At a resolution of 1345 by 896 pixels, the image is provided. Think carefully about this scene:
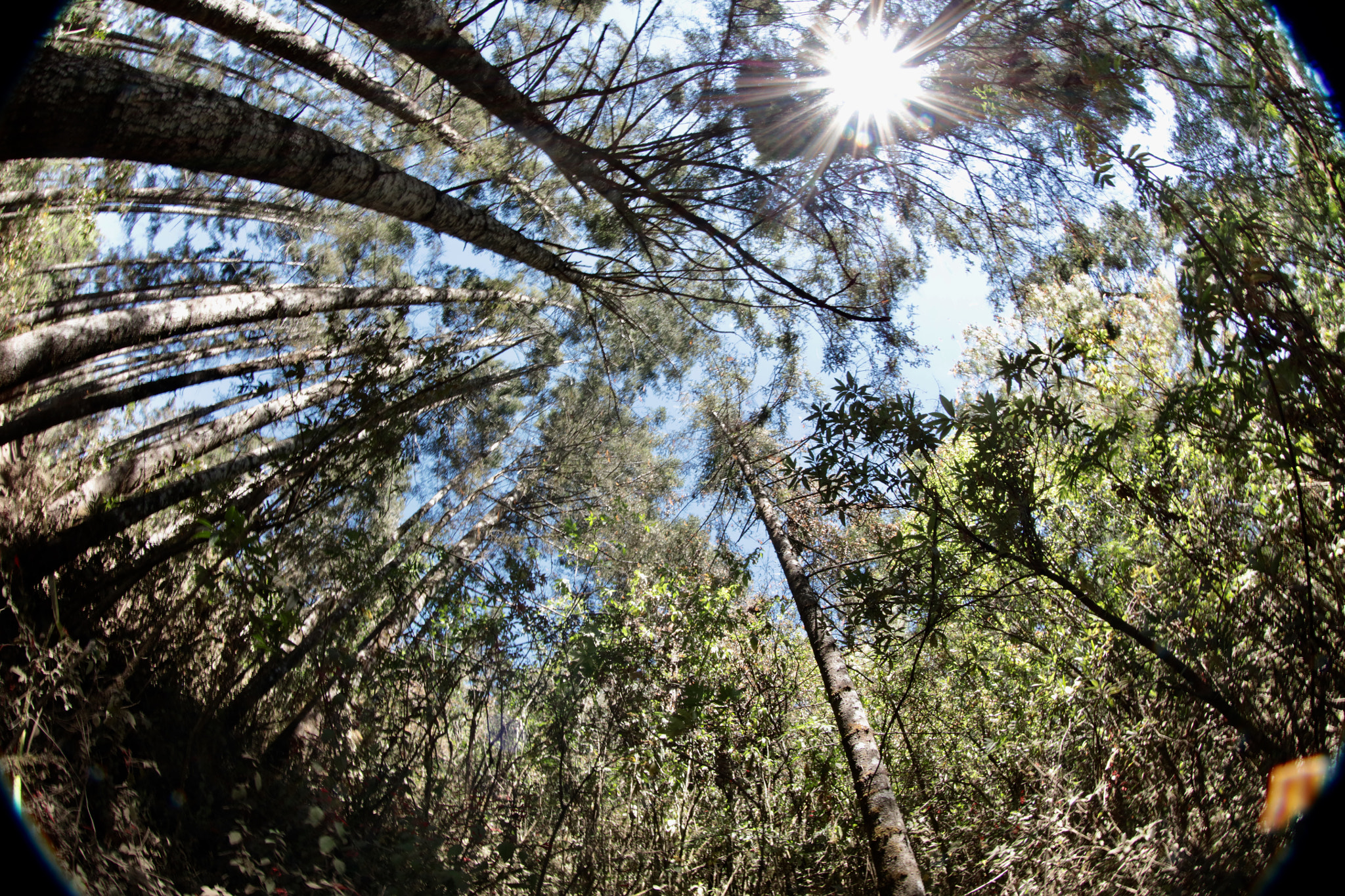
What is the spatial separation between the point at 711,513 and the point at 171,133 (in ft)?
17.8

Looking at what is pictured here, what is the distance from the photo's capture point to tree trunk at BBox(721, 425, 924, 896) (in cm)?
292

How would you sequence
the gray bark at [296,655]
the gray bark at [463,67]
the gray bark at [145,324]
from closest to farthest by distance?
the gray bark at [463,67] → the gray bark at [145,324] → the gray bark at [296,655]

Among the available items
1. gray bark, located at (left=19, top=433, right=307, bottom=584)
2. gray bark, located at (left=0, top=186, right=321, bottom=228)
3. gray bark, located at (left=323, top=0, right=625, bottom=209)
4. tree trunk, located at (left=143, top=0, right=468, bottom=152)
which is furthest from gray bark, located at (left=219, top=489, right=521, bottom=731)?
gray bark, located at (left=0, top=186, right=321, bottom=228)

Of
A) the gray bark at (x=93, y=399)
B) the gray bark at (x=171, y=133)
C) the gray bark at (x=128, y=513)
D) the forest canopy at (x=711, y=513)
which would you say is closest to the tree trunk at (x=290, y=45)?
the forest canopy at (x=711, y=513)

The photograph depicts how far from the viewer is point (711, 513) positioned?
652cm

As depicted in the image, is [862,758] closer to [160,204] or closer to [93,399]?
[93,399]

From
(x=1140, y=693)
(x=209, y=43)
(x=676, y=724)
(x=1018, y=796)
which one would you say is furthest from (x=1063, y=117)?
(x=209, y=43)

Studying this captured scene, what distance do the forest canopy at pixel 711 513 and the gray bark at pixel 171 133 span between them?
2cm

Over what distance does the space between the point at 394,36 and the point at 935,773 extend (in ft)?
19.9

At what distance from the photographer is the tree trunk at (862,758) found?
292 cm

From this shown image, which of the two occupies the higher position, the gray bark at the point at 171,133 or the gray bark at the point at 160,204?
the gray bark at the point at 160,204

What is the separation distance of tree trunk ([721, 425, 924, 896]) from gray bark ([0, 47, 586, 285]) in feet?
13.3

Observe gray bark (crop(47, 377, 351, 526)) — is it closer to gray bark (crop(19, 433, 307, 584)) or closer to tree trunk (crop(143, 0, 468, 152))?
gray bark (crop(19, 433, 307, 584))

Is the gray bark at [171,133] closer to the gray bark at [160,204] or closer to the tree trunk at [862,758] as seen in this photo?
the tree trunk at [862,758]
